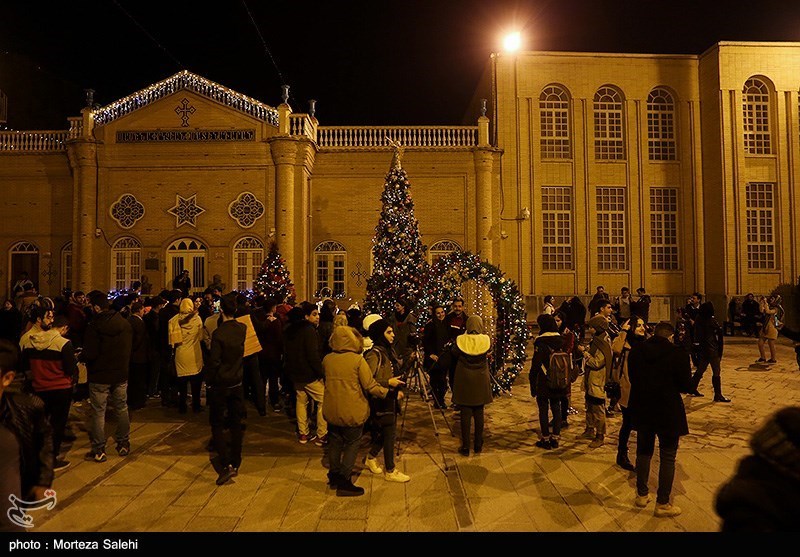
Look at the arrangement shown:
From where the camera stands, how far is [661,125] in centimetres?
2467

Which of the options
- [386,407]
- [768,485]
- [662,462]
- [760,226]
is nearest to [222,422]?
[386,407]

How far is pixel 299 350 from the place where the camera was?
24.2ft

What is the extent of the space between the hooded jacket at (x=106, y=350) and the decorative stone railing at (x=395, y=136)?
55.8ft

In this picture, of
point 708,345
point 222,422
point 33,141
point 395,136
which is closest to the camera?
point 222,422

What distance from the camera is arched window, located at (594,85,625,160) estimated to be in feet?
80.2

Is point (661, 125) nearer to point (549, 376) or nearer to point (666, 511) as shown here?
point (549, 376)

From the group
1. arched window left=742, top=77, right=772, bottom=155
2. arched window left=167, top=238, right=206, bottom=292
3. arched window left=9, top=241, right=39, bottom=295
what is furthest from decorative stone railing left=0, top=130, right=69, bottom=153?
arched window left=742, top=77, right=772, bottom=155

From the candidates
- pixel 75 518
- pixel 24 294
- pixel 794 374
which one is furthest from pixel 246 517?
pixel 794 374

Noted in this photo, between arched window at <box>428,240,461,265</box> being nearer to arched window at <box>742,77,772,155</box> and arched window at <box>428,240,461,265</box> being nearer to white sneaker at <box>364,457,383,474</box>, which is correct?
arched window at <box>742,77,772,155</box>

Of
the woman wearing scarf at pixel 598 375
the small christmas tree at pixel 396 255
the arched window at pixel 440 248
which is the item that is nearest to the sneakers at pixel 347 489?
the woman wearing scarf at pixel 598 375

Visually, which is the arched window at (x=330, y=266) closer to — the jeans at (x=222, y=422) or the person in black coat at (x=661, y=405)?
the jeans at (x=222, y=422)

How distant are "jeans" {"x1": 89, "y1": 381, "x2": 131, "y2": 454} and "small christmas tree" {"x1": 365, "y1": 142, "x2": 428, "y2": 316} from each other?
7.95 metres

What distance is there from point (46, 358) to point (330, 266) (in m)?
16.7

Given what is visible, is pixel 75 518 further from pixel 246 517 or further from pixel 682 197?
pixel 682 197
